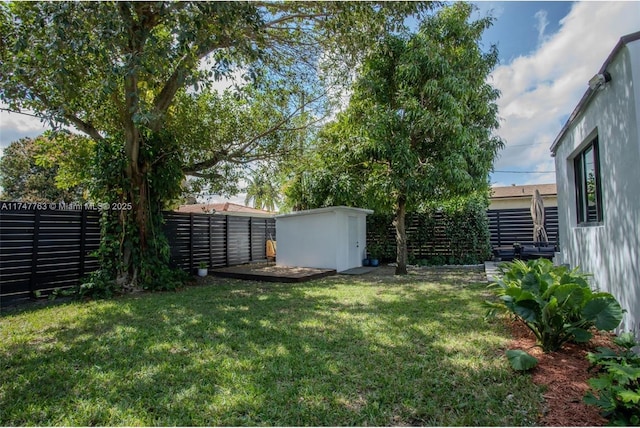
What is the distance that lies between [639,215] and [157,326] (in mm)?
5985

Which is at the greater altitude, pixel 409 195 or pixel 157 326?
pixel 409 195

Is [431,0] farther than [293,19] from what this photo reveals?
No

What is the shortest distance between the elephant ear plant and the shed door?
8147mm

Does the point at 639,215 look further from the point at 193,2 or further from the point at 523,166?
the point at 523,166

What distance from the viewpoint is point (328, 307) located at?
19.4 ft

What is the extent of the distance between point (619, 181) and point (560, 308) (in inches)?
64.1

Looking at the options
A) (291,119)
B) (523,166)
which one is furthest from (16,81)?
(523,166)

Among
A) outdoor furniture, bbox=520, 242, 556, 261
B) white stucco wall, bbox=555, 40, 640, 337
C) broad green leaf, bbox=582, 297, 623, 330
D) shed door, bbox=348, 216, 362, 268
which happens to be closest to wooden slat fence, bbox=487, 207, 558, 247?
outdoor furniture, bbox=520, 242, 556, 261

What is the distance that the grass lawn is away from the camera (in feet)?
8.37

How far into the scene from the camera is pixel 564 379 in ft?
9.58

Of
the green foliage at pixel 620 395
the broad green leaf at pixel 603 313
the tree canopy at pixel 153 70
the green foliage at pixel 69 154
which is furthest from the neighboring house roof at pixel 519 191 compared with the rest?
the green foliage at pixel 69 154

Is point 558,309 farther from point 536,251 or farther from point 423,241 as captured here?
point 423,241

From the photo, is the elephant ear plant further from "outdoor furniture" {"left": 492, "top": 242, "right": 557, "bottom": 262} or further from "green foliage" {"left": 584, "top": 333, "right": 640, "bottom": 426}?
"outdoor furniture" {"left": 492, "top": 242, "right": 557, "bottom": 262}

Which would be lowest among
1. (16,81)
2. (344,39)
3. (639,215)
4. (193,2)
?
(639,215)
